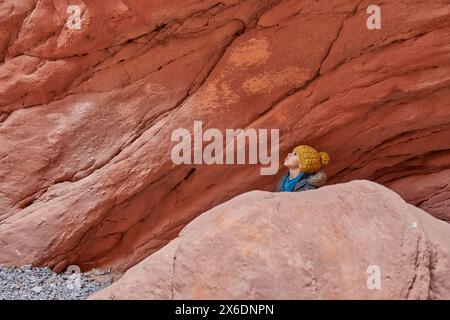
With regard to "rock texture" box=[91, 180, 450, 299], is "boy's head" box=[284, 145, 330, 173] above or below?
above

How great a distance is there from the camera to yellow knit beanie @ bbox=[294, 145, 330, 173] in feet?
14.6

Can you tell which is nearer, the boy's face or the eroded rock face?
the boy's face

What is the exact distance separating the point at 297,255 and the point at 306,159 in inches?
65.3

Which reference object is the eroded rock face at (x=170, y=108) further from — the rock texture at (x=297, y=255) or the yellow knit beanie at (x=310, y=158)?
the rock texture at (x=297, y=255)

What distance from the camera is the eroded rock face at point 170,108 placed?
15.1 feet

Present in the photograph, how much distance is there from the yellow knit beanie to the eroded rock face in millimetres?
216

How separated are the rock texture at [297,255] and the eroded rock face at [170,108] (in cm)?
151

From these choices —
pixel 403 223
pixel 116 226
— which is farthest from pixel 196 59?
pixel 403 223

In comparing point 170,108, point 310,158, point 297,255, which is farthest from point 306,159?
point 297,255

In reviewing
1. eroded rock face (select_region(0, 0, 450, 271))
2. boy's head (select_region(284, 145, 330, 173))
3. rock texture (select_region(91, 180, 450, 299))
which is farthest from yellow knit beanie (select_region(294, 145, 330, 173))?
rock texture (select_region(91, 180, 450, 299))

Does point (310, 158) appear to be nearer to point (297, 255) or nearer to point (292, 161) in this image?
point (292, 161)

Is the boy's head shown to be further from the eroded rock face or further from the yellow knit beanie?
the eroded rock face

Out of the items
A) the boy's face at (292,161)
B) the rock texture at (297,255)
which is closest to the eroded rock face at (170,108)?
the boy's face at (292,161)

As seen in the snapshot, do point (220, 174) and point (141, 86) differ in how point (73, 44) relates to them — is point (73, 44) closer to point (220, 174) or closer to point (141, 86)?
point (141, 86)
